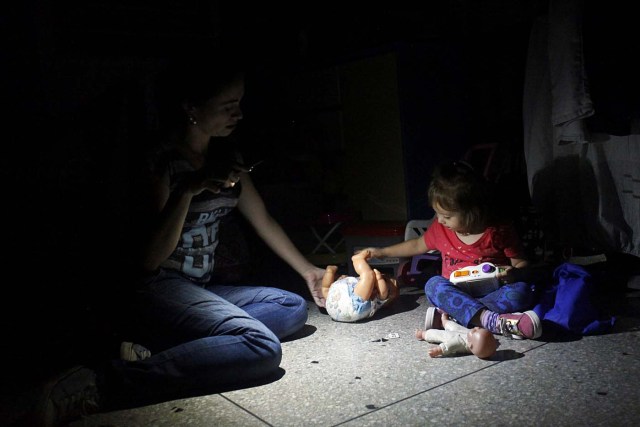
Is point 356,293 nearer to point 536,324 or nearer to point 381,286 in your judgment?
point 381,286

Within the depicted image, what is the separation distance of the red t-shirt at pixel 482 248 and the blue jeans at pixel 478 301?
0.17m

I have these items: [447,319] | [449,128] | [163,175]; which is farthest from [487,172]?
[163,175]

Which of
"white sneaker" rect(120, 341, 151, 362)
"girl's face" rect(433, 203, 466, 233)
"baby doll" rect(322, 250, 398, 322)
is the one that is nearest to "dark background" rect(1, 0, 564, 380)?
"white sneaker" rect(120, 341, 151, 362)

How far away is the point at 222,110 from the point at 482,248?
4.22ft

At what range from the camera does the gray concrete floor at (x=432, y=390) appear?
1.62 meters

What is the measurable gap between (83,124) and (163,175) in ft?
3.09

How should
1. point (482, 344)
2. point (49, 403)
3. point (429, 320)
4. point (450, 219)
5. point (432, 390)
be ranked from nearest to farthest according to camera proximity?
point (49, 403) < point (432, 390) < point (482, 344) < point (429, 320) < point (450, 219)

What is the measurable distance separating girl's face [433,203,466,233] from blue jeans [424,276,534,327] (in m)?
0.26

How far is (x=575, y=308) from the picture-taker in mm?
2209

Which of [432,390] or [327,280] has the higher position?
[327,280]

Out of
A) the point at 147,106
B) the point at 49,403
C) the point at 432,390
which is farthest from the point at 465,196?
the point at 147,106

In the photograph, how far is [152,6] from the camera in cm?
432

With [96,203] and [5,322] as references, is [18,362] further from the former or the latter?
[96,203]

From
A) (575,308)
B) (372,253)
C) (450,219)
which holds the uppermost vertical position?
(450,219)
